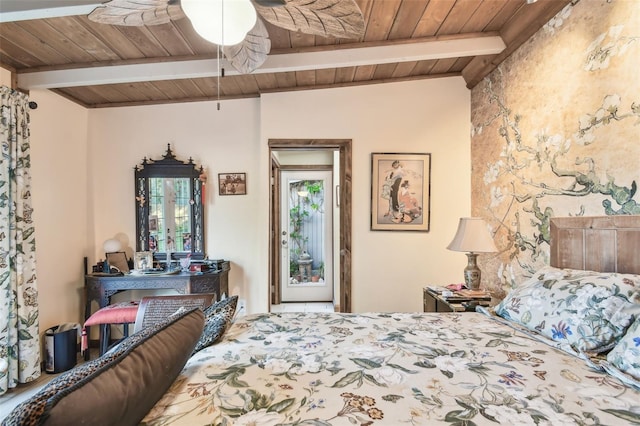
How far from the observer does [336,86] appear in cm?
312

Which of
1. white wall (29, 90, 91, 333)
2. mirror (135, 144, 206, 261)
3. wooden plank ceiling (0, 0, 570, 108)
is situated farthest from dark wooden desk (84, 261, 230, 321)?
wooden plank ceiling (0, 0, 570, 108)

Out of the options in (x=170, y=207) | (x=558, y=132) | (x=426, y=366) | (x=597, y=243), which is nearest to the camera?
(x=426, y=366)

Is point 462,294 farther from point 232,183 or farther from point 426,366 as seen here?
point 232,183

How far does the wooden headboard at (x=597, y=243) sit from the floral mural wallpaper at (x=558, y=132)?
0.06 metres

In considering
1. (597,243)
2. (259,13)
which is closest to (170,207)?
(259,13)

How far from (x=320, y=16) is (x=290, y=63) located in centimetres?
108

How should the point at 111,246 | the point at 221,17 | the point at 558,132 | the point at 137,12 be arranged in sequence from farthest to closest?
the point at 111,246 < the point at 558,132 < the point at 137,12 < the point at 221,17

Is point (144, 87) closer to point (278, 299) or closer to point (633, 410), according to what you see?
point (278, 299)

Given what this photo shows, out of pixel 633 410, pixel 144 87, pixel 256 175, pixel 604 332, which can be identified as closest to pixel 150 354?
pixel 633 410

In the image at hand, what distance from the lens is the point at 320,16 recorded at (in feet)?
Result: 4.72

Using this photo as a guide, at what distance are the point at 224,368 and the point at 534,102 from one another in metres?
2.53

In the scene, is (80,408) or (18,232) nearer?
(80,408)

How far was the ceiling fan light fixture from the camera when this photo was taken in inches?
48.1

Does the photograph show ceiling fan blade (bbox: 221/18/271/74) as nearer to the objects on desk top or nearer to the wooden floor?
the objects on desk top
